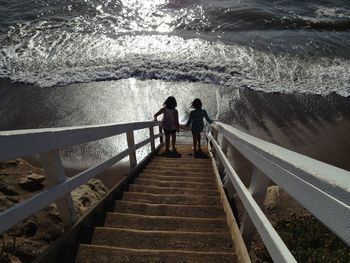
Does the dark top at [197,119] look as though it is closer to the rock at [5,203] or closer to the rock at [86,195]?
the rock at [86,195]

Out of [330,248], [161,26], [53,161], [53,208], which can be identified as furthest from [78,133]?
[161,26]

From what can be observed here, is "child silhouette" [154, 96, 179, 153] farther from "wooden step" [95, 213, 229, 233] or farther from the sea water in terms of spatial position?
"wooden step" [95, 213, 229, 233]

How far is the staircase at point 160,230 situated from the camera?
9.20 ft

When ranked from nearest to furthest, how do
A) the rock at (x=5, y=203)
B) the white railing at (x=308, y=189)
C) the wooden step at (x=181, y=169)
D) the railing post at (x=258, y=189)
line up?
1. the white railing at (x=308, y=189)
2. the railing post at (x=258, y=189)
3. the rock at (x=5, y=203)
4. the wooden step at (x=181, y=169)

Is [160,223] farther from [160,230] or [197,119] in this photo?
[197,119]

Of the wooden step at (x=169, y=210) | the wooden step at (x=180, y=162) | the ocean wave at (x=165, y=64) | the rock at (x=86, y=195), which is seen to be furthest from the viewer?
the ocean wave at (x=165, y=64)

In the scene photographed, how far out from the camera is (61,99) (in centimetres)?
1442

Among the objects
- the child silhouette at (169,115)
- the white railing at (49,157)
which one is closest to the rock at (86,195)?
the white railing at (49,157)

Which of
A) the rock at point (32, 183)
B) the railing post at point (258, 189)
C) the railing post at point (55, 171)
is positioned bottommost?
the rock at point (32, 183)

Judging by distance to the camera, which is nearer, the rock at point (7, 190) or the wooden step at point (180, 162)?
the rock at point (7, 190)

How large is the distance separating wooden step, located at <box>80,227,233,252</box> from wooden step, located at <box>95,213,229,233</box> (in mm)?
284

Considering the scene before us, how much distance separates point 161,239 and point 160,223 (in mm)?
432

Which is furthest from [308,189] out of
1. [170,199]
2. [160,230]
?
[170,199]

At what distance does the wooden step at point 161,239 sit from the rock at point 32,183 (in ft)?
10.4
